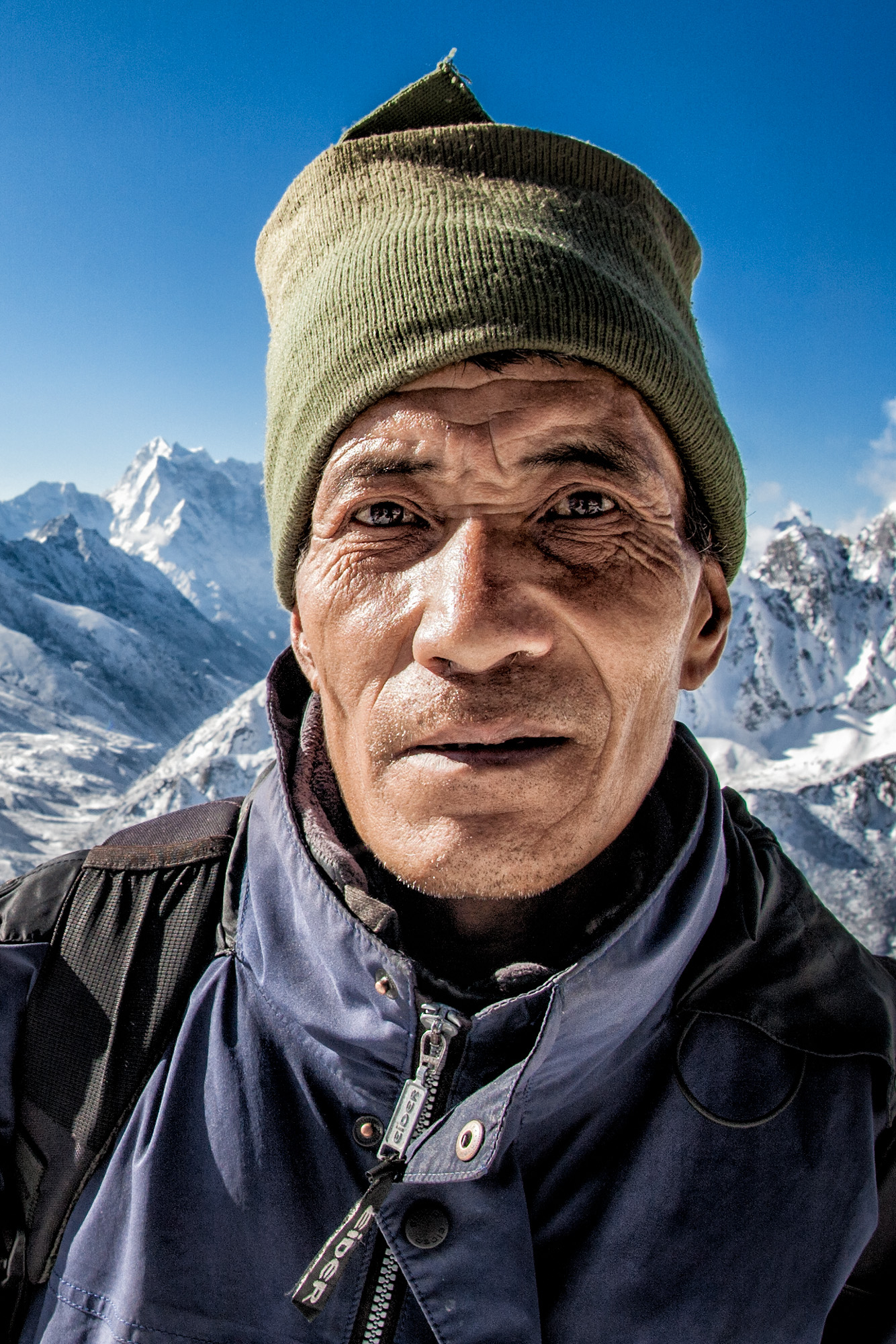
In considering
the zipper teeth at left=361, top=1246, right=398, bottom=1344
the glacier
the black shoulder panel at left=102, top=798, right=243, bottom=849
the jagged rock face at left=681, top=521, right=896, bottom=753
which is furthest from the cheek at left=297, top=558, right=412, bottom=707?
the jagged rock face at left=681, top=521, right=896, bottom=753

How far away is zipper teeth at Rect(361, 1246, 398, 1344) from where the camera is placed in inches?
55.5

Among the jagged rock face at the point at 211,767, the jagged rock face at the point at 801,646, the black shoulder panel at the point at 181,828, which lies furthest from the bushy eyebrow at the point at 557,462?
the jagged rock face at the point at 211,767

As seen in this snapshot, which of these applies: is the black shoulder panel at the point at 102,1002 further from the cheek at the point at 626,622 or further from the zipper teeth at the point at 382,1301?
the cheek at the point at 626,622

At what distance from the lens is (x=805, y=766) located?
1688cm

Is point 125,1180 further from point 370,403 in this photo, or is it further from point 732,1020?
point 370,403

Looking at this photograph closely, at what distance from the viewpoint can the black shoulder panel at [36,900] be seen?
1669 mm

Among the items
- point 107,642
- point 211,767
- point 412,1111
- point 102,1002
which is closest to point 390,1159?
point 412,1111

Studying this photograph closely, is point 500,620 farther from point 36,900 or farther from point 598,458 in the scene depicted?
point 36,900

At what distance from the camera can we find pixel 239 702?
24.9 m

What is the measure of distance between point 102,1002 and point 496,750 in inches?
38.0

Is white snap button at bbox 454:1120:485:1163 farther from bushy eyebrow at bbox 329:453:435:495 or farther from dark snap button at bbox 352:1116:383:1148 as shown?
bushy eyebrow at bbox 329:453:435:495

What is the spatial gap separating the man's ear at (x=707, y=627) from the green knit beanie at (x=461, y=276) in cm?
12

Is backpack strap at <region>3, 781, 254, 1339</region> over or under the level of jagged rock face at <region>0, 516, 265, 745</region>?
under

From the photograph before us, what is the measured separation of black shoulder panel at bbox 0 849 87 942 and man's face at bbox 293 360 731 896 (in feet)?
2.25
